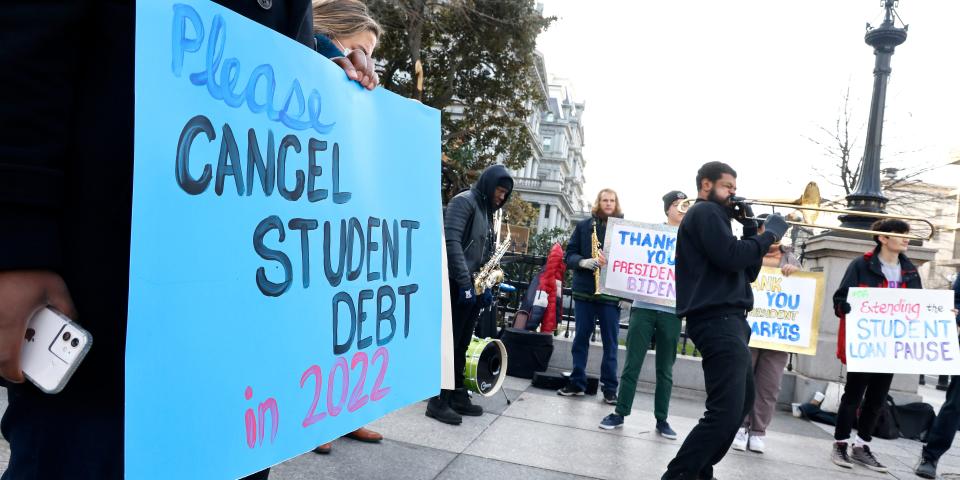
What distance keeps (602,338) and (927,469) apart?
9.97 ft

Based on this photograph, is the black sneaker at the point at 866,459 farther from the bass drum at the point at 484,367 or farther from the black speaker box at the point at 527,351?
the black speaker box at the point at 527,351

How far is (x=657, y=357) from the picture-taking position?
6.11 metres

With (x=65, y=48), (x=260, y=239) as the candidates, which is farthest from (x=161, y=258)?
(x=65, y=48)

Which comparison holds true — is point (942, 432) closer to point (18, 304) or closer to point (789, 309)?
point (789, 309)

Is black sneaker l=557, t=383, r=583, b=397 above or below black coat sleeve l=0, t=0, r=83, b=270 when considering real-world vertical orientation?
below

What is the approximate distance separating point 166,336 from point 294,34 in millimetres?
773

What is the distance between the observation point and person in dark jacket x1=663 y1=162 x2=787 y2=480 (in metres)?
3.85

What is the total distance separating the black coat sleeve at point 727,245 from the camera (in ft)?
12.9

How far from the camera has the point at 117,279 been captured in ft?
3.75

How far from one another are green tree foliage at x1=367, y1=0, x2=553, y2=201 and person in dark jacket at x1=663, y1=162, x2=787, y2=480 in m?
15.5

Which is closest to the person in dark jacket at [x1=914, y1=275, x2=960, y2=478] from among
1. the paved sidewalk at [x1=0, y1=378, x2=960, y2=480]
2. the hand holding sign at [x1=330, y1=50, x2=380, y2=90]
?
the paved sidewalk at [x1=0, y1=378, x2=960, y2=480]

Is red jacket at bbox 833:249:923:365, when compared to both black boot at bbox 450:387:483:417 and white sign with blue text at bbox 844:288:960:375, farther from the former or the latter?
black boot at bbox 450:387:483:417

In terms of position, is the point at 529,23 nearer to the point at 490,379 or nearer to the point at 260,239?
the point at 490,379

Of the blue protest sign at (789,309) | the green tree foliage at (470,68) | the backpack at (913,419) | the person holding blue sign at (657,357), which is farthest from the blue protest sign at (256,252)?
the green tree foliage at (470,68)
